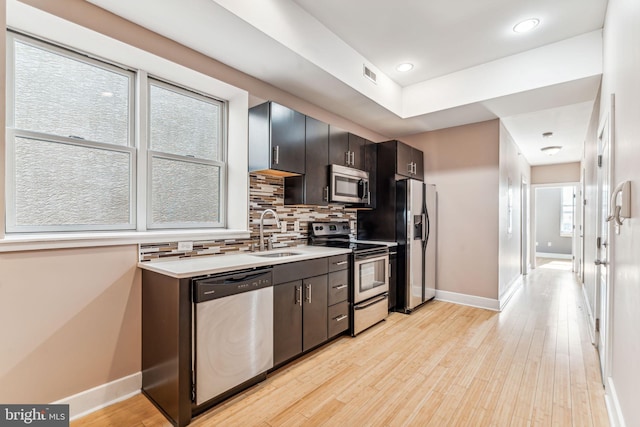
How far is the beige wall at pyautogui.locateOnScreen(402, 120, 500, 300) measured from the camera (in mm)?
4176

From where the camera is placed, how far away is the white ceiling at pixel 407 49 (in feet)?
7.41

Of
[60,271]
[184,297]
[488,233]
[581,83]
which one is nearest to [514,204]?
[488,233]

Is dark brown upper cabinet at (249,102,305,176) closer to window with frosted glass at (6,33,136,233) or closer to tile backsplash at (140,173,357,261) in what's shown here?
tile backsplash at (140,173,357,261)

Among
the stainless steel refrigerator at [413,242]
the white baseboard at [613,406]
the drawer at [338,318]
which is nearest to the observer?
the white baseboard at [613,406]

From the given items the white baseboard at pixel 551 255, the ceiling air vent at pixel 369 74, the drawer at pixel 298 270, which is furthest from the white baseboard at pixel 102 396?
the white baseboard at pixel 551 255

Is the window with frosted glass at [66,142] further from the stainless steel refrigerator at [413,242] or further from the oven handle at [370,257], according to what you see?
the stainless steel refrigerator at [413,242]

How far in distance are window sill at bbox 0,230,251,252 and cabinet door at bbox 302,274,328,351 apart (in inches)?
35.4

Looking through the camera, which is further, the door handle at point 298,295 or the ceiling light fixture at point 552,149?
the ceiling light fixture at point 552,149

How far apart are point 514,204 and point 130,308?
5915 mm

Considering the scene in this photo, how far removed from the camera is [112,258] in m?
2.09

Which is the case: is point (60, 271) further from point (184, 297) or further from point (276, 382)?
point (276, 382)

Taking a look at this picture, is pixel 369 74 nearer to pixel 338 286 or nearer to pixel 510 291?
pixel 338 286

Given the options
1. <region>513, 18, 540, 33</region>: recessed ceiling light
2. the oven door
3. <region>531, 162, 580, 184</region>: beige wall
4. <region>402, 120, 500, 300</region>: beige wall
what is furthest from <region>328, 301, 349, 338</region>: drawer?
<region>531, 162, 580, 184</region>: beige wall

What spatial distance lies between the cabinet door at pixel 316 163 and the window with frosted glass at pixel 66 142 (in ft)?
5.07
